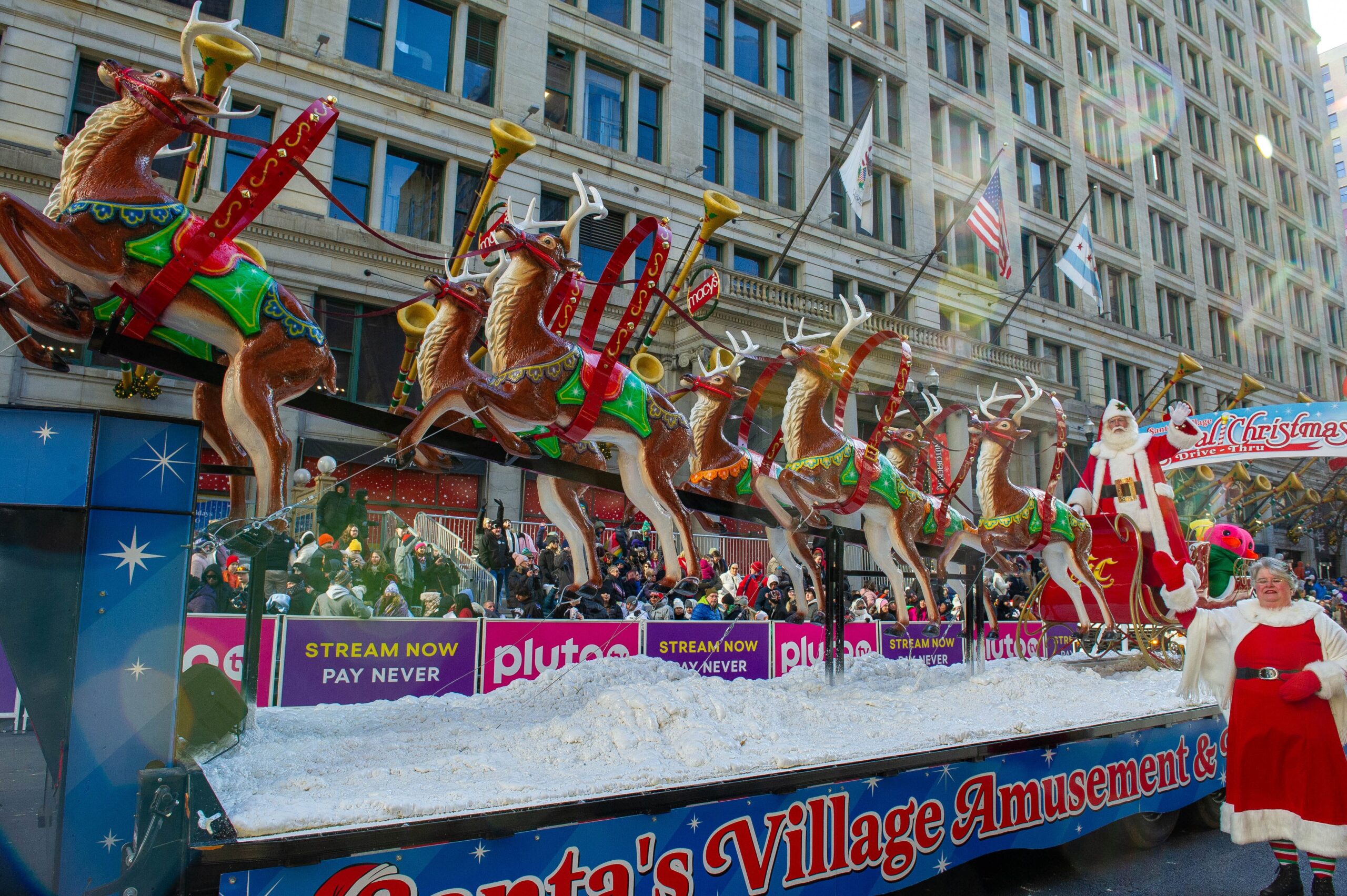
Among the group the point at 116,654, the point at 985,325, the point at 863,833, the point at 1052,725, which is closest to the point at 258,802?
the point at 116,654

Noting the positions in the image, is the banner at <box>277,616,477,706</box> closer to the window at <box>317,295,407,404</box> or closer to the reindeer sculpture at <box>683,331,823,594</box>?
the reindeer sculpture at <box>683,331,823,594</box>

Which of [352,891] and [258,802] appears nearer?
[352,891]

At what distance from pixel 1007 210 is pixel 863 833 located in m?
28.5

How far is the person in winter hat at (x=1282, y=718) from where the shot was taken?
192 inches

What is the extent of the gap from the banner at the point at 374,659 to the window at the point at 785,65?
2067cm

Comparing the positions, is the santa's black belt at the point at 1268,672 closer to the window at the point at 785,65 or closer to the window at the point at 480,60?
the window at the point at 480,60

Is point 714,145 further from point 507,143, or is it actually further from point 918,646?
point 507,143

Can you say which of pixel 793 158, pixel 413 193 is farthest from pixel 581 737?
pixel 793 158

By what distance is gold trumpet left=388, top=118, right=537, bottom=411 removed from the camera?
5219 mm

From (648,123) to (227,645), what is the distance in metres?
17.2

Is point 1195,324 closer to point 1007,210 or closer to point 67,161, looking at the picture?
point 1007,210

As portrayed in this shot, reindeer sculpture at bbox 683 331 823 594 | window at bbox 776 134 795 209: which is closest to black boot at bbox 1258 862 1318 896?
reindeer sculpture at bbox 683 331 823 594

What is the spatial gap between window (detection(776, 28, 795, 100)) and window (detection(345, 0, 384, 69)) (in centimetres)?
1137

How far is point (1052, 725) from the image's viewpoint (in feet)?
18.5
